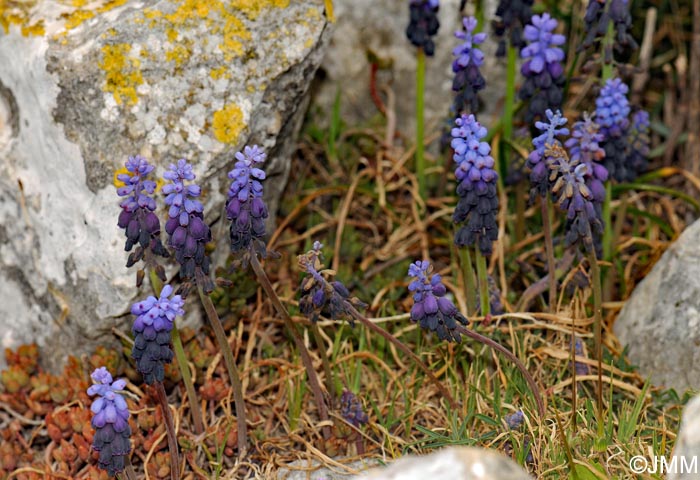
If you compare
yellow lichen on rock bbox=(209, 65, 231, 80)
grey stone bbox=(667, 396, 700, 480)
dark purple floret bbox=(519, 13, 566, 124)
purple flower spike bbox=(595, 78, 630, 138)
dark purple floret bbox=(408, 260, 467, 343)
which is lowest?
grey stone bbox=(667, 396, 700, 480)

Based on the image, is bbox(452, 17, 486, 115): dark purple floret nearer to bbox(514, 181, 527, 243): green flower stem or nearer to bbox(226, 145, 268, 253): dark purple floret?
bbox(514, 181, 527, 243): green flower stem

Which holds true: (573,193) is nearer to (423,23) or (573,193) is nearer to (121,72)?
(423,23)

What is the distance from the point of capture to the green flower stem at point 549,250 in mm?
3789

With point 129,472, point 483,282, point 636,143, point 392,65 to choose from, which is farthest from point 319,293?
point 392,65

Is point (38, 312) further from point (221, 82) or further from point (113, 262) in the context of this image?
point (221, 82)

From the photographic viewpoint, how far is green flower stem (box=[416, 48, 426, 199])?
183 inches

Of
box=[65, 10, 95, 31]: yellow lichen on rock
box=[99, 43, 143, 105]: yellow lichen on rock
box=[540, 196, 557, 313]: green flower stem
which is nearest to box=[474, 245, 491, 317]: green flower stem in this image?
box=[540, 196, 557, 313]: green flower stem

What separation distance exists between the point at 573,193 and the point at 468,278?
2.13ft

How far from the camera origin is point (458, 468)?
2344 millimetres

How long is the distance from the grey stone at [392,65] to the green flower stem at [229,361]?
2137 millimetres

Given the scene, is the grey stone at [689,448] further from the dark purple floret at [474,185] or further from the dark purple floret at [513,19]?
the dark purple floret at [513,19]

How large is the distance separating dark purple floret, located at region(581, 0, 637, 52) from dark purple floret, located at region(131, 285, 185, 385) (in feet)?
7.24

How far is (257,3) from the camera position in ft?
13.7

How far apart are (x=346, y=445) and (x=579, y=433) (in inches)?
39.1
